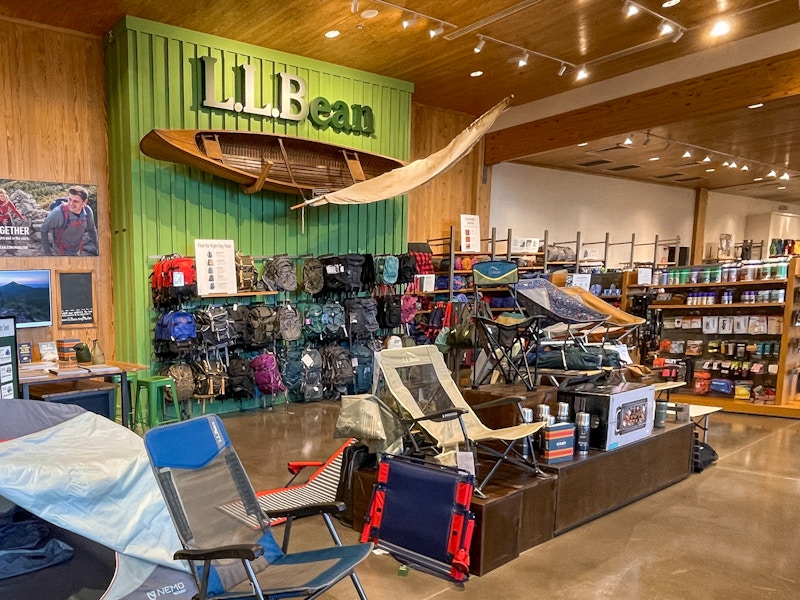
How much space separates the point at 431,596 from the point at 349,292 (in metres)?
4.87

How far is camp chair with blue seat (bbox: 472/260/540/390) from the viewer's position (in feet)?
13.8

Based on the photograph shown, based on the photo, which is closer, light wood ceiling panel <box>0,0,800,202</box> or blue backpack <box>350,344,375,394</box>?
light wood ceiling panel <box>0,0,800,202</box>

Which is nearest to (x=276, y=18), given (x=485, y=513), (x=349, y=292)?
(x=349, y=292)

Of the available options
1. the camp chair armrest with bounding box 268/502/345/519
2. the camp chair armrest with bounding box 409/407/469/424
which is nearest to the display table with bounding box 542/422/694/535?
the camp chair armrest with bounding box 409/407/469/424

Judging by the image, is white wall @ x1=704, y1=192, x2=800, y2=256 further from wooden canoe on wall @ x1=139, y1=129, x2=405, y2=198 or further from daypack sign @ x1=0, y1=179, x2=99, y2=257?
daypack sign @ x1=0, y1=179, x2=99, y2=257

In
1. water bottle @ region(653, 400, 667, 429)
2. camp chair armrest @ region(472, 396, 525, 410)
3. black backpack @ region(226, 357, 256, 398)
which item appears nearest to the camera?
camp chair armrest @ region(472, 396, 525, 410)

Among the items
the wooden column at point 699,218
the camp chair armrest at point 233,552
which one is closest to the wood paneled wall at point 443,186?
the wooden column at point 699,218

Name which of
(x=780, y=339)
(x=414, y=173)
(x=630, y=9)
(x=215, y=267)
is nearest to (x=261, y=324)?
(x=215, y=267)

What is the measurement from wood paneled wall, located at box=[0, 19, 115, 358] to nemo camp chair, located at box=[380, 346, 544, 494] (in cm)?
400

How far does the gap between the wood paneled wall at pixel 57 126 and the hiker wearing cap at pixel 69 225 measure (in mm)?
92

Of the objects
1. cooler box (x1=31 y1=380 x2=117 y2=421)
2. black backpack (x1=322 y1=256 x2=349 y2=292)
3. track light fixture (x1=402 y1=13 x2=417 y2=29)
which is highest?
track light fixture (x1=402 y1=13 x2=417 y2=29)

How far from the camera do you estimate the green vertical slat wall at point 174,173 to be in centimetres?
583

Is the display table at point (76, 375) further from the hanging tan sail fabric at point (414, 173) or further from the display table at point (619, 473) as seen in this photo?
the display table at point (619, 473)

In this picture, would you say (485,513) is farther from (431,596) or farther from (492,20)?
(492,20)
